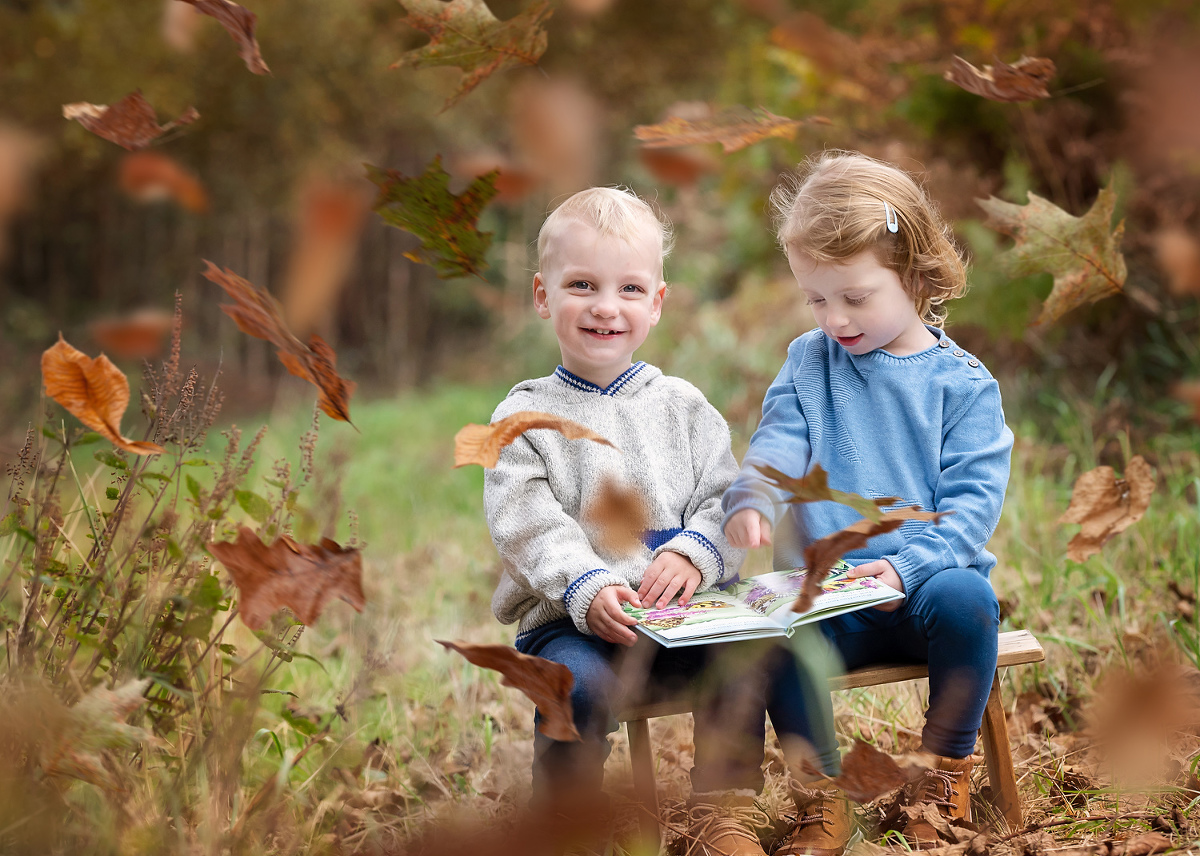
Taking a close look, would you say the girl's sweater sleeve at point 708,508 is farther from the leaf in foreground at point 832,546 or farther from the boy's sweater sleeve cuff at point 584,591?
the leaf in foreground at point 832,546

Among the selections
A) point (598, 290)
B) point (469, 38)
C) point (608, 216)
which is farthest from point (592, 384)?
point (469, 38)

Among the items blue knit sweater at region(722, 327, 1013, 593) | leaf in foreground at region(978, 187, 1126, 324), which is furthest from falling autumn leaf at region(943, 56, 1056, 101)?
blue knit sweater at region(722, 327, 1013, 593)

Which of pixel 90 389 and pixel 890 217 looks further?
pixel 890 217

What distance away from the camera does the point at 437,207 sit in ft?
4.83

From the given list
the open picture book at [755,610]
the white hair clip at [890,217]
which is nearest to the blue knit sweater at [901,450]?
the open picture book at [755,610]

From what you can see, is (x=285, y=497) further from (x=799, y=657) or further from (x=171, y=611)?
(x=799, y=657)

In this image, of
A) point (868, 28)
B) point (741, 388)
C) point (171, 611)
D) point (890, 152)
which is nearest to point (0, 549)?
point (171, 611)

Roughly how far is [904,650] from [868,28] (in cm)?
387

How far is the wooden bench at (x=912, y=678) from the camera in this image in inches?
66.8

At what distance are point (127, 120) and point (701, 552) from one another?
106 centimetres

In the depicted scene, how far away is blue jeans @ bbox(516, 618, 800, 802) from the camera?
5.35ft

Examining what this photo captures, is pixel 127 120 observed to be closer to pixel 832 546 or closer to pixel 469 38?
pixel 469 38

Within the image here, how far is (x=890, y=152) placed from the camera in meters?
3.27

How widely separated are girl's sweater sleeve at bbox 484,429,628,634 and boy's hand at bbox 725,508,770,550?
0.66ft
